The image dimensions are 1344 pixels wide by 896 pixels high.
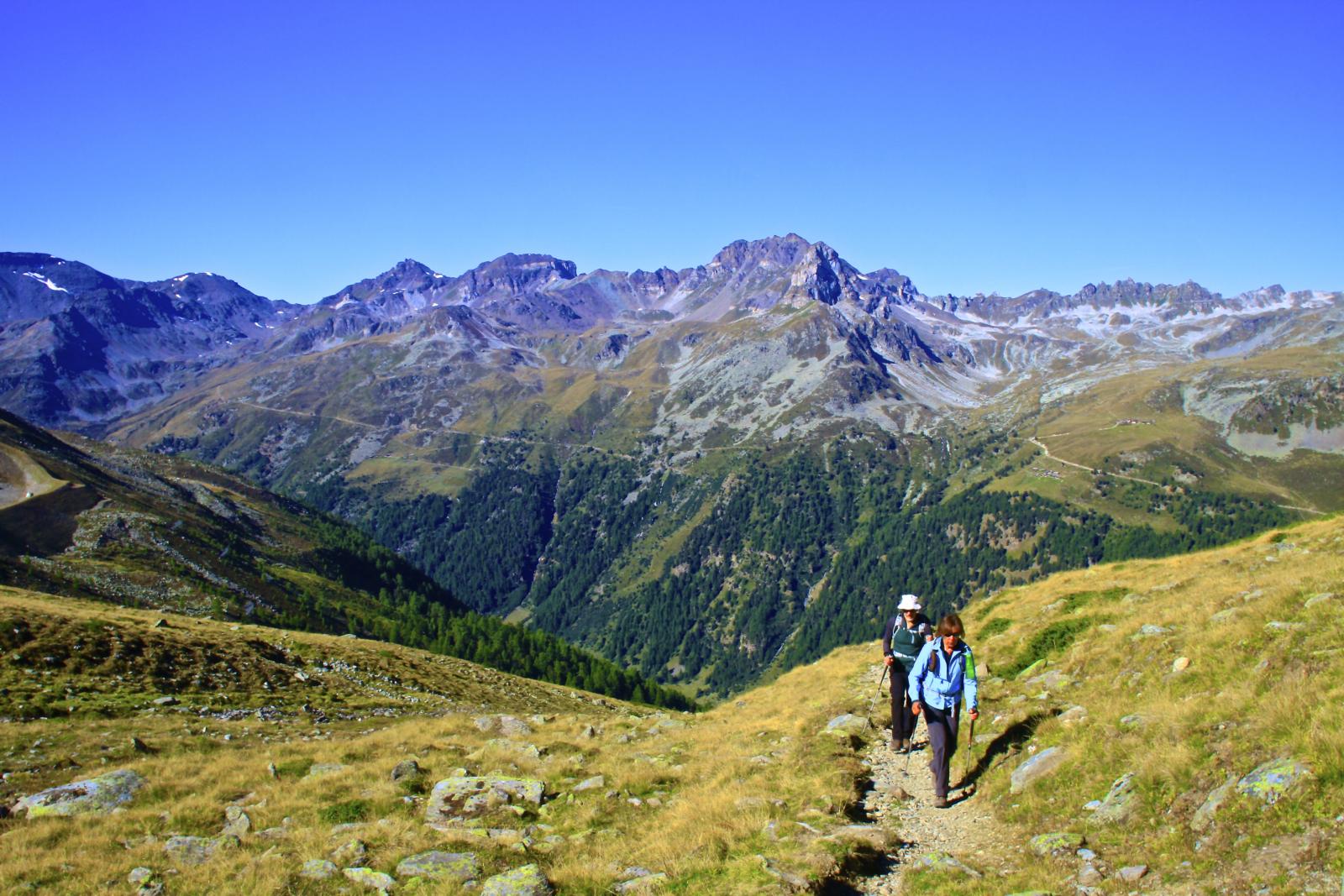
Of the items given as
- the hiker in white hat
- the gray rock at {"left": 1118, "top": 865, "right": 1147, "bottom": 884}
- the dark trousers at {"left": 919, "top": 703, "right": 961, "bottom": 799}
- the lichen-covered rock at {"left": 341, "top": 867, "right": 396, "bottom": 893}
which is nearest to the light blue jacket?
the dark trousers at {"left": 919, "top": 703, "right": 961, "bottom": 799}

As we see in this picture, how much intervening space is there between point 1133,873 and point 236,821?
1872cm

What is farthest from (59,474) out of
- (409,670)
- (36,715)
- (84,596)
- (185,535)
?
(36,715)

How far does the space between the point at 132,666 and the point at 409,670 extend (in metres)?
14.8

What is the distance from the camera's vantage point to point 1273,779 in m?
11.4

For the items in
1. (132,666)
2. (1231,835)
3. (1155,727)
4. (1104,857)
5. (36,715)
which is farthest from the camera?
(132,666)

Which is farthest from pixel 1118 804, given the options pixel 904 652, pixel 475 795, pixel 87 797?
pixel 87 797

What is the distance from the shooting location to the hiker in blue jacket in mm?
16469

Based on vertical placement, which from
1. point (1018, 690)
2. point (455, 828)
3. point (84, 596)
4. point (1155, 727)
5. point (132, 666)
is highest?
point (1155, 727)

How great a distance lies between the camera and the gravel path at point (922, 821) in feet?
43.1

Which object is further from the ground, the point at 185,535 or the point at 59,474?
the point at 59,474

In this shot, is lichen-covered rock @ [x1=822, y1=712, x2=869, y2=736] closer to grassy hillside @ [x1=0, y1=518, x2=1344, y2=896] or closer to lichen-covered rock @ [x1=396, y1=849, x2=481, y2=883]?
grassy hillside @ [x1=0, y1=518, x2=1344, y2=896]

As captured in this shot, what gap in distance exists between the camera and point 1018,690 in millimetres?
22578

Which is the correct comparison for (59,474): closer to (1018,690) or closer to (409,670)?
(409,670)

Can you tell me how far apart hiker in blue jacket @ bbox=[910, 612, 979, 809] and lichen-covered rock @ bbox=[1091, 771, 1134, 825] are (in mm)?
3053
